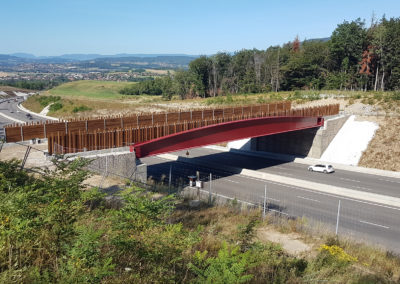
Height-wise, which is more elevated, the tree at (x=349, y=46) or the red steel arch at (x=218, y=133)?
A: the tree at (x=349, y=46)

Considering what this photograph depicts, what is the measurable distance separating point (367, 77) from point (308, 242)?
74.3 m

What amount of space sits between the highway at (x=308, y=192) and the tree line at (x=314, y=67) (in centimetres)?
4764

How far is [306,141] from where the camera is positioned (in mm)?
40250

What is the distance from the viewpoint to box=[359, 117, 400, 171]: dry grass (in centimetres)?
3425

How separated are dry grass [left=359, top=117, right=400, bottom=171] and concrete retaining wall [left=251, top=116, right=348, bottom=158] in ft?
14.6

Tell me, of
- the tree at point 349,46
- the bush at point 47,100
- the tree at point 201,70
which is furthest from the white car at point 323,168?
the bush at point 47,100

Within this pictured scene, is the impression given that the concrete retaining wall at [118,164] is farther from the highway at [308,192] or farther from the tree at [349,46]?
the tree at [349,46]

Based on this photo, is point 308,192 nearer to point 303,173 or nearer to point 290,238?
point 303,173

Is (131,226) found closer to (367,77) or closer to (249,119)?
(249,119)

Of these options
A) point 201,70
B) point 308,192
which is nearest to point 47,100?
A: point 201,70

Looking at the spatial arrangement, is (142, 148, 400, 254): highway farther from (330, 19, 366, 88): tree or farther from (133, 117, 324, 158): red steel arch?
(330, 19, 366, 88): tree

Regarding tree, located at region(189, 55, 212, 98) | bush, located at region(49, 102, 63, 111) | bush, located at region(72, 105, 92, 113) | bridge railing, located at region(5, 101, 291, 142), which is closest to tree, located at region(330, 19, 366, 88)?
tree, located at region(189, 55, 212, 98)

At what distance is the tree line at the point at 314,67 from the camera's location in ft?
240

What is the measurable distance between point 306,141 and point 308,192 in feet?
48.0
